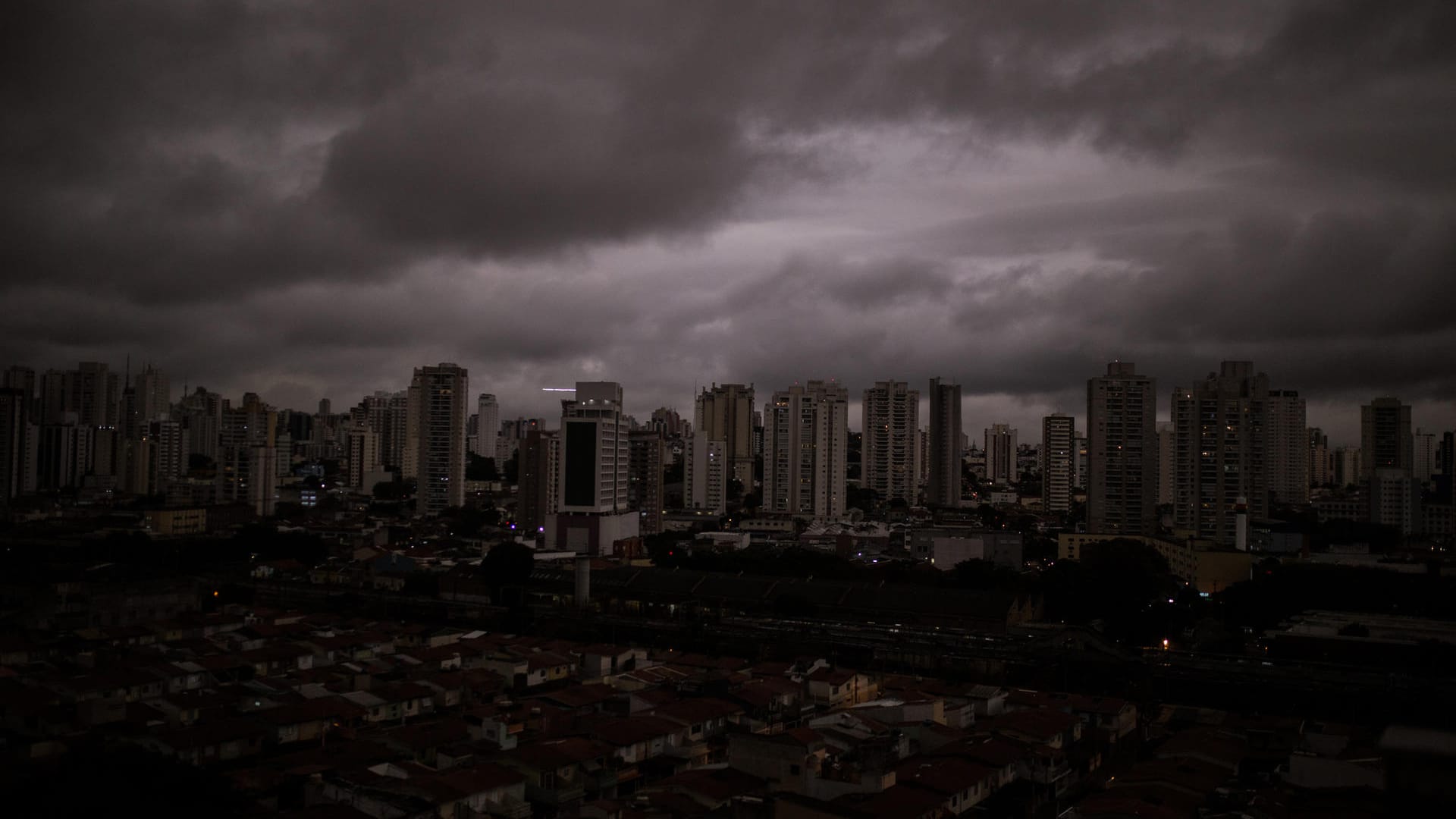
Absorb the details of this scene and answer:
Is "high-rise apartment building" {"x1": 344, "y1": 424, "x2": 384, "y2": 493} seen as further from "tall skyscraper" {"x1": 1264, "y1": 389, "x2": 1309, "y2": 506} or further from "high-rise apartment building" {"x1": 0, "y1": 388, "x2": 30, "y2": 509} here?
A: "tall skyscraper" {"x1": 1264, "y1": 389, "x2": 1309, "y2": 506}

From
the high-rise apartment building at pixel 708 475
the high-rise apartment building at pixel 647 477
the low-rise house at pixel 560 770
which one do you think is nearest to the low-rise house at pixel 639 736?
the low-rise house at pixel 560 770

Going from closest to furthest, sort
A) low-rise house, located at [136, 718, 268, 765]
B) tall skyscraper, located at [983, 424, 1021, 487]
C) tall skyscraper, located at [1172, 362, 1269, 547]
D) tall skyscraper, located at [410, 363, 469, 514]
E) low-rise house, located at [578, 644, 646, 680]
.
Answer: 1. low-rise house, located at [136, 718, 268, 765]
2. low-rise house, located at [578, 644, 646, 680]
3. tall skyscraper, located at [1172, 362, 1269, 547]
4. tall skyscraper, located at [410, 363, 469, 514]
5. tall skyscraper, located at [983, 424, 1021, 487]

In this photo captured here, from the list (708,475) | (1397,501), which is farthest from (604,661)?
(1397,501)

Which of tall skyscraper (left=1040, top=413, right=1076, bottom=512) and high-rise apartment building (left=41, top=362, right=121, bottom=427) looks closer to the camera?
high-rise apartment building (left=41, top=362, right=121, bottom=427)

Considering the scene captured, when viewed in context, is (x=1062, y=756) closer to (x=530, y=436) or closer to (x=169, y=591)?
(x=169, y=591)

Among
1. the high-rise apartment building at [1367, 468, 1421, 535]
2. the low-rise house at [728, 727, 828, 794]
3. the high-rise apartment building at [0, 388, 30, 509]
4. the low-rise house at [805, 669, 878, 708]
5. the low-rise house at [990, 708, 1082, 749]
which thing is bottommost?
the low-rise house at [805, 669, 878, 708]

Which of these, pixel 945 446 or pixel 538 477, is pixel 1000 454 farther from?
pixel 538 477

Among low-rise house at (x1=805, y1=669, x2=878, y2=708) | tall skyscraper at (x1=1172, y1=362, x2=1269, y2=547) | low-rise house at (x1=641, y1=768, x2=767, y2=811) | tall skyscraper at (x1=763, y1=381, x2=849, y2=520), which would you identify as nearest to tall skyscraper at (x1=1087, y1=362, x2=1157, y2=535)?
tall skyscraper at (x1=1172, y1=362, x2=1269, y2=547)

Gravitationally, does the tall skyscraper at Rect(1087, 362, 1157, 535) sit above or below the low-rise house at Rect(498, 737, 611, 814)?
above

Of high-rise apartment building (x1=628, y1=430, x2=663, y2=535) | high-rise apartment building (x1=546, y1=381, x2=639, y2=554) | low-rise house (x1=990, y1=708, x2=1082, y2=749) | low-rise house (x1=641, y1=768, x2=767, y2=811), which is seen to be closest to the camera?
low-rise house (x1=641, y1=768, x2=767, y2=811)
